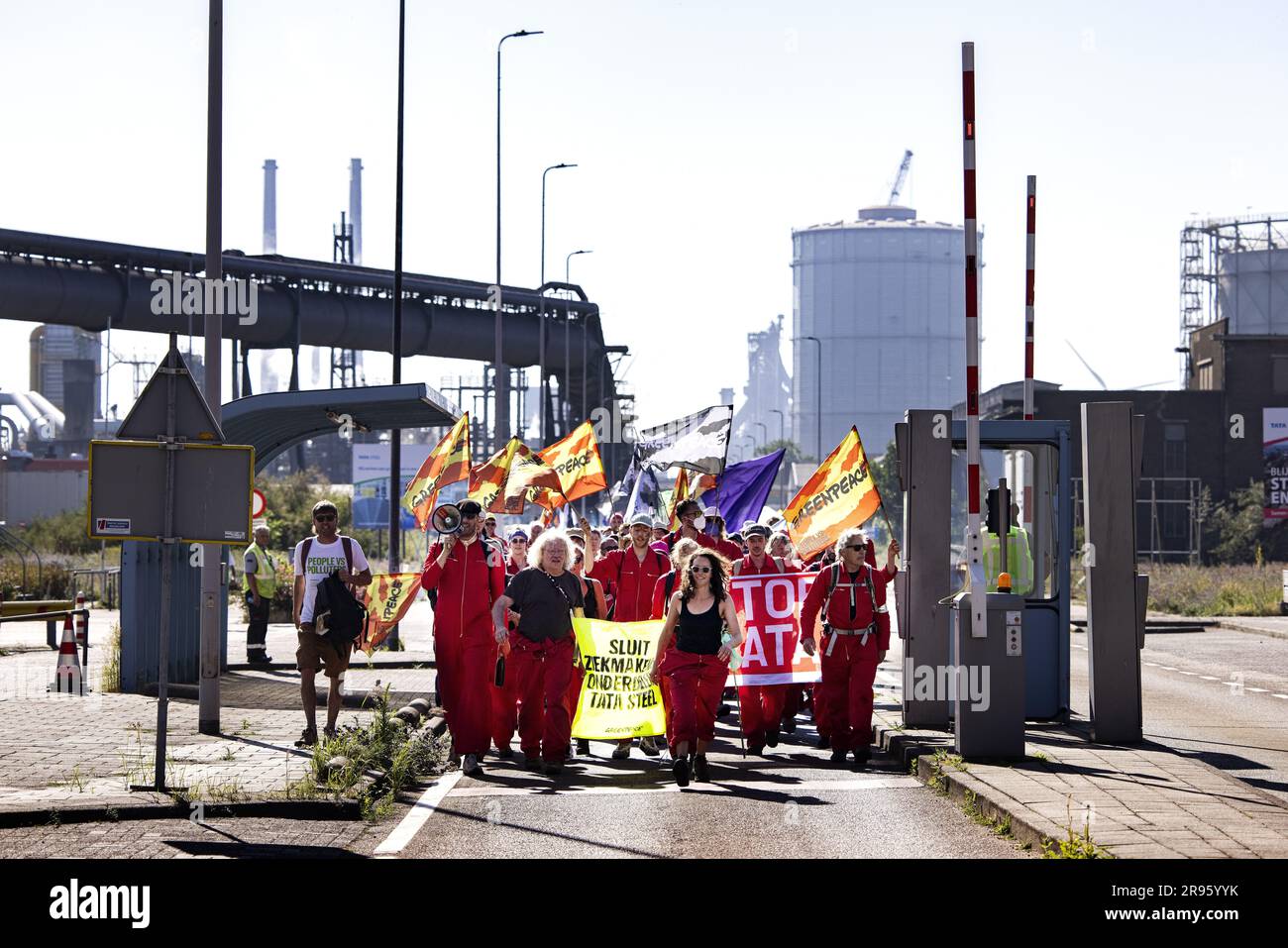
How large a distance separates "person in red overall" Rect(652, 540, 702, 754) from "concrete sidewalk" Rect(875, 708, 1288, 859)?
174 centimetres

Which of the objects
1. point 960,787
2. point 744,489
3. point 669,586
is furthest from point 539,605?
point 744,489

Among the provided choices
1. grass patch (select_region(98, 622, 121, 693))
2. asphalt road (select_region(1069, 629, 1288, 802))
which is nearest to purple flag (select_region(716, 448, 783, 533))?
asphalt road (select_region(1069, 629, 1288, 802))

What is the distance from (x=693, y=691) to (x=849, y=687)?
1.73 meters

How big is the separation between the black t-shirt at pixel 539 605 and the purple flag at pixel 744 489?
679 centimetres

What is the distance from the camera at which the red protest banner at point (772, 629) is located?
13328 millimetres

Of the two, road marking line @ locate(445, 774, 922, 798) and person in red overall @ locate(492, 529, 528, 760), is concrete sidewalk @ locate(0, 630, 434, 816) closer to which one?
road marking line @ locate(445, 774, 922, 798)

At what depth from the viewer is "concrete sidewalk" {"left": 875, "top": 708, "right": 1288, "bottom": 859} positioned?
26.2ft

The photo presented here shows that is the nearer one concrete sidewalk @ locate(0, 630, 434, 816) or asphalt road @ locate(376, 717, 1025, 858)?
asphalt road @ locate(376, 717, 1025, 858)

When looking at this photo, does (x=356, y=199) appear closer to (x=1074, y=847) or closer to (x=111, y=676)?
(x=111, y=676)

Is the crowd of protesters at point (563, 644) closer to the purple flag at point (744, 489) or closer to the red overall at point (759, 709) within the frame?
the red overall at point (759, 709)

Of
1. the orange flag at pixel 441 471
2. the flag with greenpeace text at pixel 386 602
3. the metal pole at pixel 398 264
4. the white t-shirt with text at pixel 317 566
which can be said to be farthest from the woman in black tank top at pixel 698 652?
the metal pole at pixel 398 264

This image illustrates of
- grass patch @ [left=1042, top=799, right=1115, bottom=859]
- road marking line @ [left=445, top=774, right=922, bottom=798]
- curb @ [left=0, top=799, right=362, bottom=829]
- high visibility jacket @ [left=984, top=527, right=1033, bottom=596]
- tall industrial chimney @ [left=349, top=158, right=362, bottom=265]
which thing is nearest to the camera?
grass patch @ [left=1042, top=799, right=1115, bottom=859]
